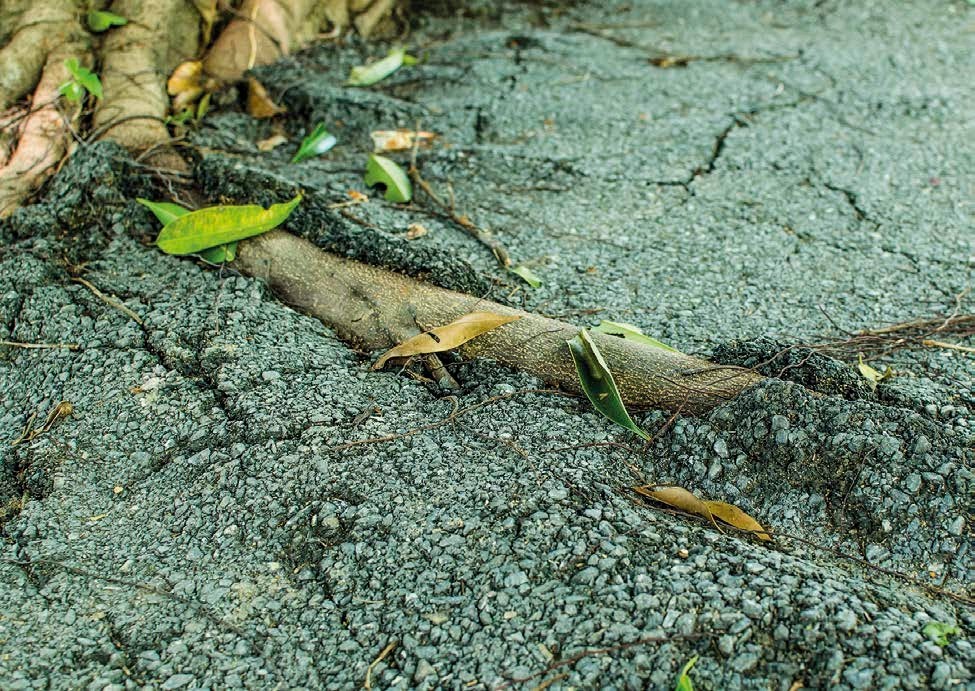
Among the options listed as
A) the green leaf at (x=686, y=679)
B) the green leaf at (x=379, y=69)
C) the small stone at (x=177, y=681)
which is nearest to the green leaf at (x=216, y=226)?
the green leaf at (x=379, y=69)

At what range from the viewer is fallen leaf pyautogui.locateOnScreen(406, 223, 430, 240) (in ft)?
8.24

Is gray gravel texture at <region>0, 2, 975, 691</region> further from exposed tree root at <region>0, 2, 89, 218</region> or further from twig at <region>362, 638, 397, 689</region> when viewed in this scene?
exposed tree root at <region>0, 2, 89, 218</region>

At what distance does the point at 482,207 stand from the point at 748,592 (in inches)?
60.7

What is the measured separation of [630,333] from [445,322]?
43 centimetres

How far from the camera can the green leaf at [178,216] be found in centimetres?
236

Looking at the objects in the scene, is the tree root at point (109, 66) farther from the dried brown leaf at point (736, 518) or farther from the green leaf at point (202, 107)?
the dried brown leaf at point (736, 518)

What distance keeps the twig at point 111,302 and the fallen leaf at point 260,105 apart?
0.95 m

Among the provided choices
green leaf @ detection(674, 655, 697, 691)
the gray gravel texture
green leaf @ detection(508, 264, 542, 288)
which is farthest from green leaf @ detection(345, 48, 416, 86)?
green leaf @ detection(674, 655, 697, 691)

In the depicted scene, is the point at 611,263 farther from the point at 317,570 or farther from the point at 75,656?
the point at 75,656

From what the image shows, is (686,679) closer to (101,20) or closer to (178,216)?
(178,216)

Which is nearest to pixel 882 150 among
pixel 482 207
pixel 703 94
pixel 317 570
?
pixel 703 94

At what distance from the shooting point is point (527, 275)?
2443mm

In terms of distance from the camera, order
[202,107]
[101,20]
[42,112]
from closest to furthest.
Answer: [42,112] → [101,20] → [202,107]

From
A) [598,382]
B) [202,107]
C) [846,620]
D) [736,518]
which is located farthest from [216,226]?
[846,620]
